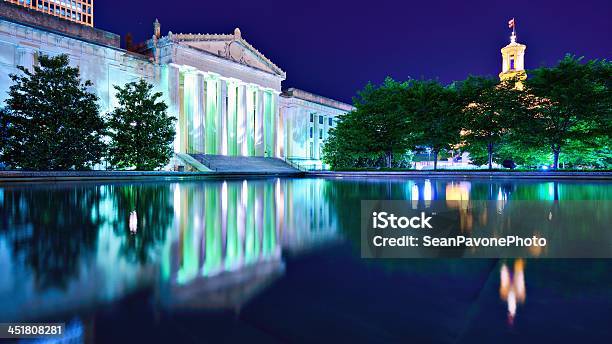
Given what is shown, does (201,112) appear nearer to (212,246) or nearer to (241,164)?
(241,164)

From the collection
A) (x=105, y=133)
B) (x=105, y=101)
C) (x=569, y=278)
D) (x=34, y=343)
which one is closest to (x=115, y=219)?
(x=34, y=343)

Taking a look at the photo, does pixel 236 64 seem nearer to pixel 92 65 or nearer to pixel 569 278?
pixel 92 65

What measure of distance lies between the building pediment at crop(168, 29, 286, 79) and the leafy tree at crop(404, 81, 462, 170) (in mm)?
22817

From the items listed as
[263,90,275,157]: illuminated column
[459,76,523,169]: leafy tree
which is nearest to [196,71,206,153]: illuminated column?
[263,90,275,157]: illuminated column

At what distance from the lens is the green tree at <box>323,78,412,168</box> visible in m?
34.7

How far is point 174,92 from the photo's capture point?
38.8m

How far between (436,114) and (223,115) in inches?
986

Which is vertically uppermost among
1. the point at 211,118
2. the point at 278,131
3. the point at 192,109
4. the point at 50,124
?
the point at 192,109

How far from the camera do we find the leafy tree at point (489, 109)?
29.4m

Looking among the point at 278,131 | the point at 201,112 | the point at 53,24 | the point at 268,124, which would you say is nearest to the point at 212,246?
the point at 53,24

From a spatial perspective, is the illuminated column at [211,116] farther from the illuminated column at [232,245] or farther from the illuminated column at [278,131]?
the illuminated column at [232,245]

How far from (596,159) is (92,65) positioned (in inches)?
1817

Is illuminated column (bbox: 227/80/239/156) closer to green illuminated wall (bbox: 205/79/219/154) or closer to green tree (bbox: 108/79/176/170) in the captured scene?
green illuminated wall (bbox: 205/79/219/154)

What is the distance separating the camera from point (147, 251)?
156 inches
